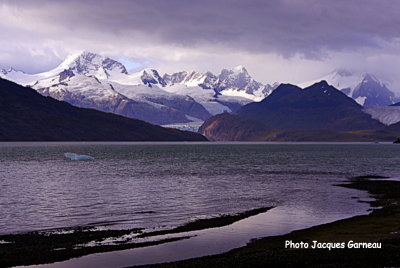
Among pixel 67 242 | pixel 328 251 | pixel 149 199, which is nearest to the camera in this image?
pixel 328 251

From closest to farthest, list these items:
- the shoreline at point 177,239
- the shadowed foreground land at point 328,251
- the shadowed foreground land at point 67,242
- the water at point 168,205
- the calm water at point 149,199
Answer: the shadowed foreground land at point 328,251
the shoreline at point 177,239
the shadowed foreground land at point 67,242
the water at point 168,205
the calm water at point 149,199

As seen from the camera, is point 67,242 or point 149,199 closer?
point 67,242

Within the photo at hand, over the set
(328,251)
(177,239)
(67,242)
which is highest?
(328,251)

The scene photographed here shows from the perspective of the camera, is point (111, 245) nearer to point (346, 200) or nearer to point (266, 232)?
point (266, 232)

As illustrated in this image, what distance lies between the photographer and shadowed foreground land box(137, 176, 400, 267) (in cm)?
3341

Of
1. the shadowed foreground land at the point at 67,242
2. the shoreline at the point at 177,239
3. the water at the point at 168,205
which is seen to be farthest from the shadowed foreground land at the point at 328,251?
the shadowed foreground land at the point at 67,242

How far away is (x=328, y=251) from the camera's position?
36.9m

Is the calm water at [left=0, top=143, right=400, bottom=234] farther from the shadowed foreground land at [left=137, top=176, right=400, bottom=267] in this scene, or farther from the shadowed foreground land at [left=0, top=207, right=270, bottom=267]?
the shadowed foreground land at [left=137, top=176, right=400, bottom=267]

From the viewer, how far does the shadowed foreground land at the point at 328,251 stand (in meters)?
33.4

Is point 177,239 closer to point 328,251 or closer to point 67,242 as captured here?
point 67,242

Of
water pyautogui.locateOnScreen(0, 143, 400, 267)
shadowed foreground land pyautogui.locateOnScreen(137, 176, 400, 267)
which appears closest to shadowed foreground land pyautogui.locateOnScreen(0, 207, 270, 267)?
water pyautogui.locateOnScreen(0, 143, 400, 267)

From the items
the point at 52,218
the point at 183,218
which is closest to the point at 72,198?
the point at 52,218

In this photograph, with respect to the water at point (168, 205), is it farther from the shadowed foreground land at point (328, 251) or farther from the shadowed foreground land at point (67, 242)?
the shadowed foreground land at point (328, 251)

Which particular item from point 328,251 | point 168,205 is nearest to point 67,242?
point 328,251
